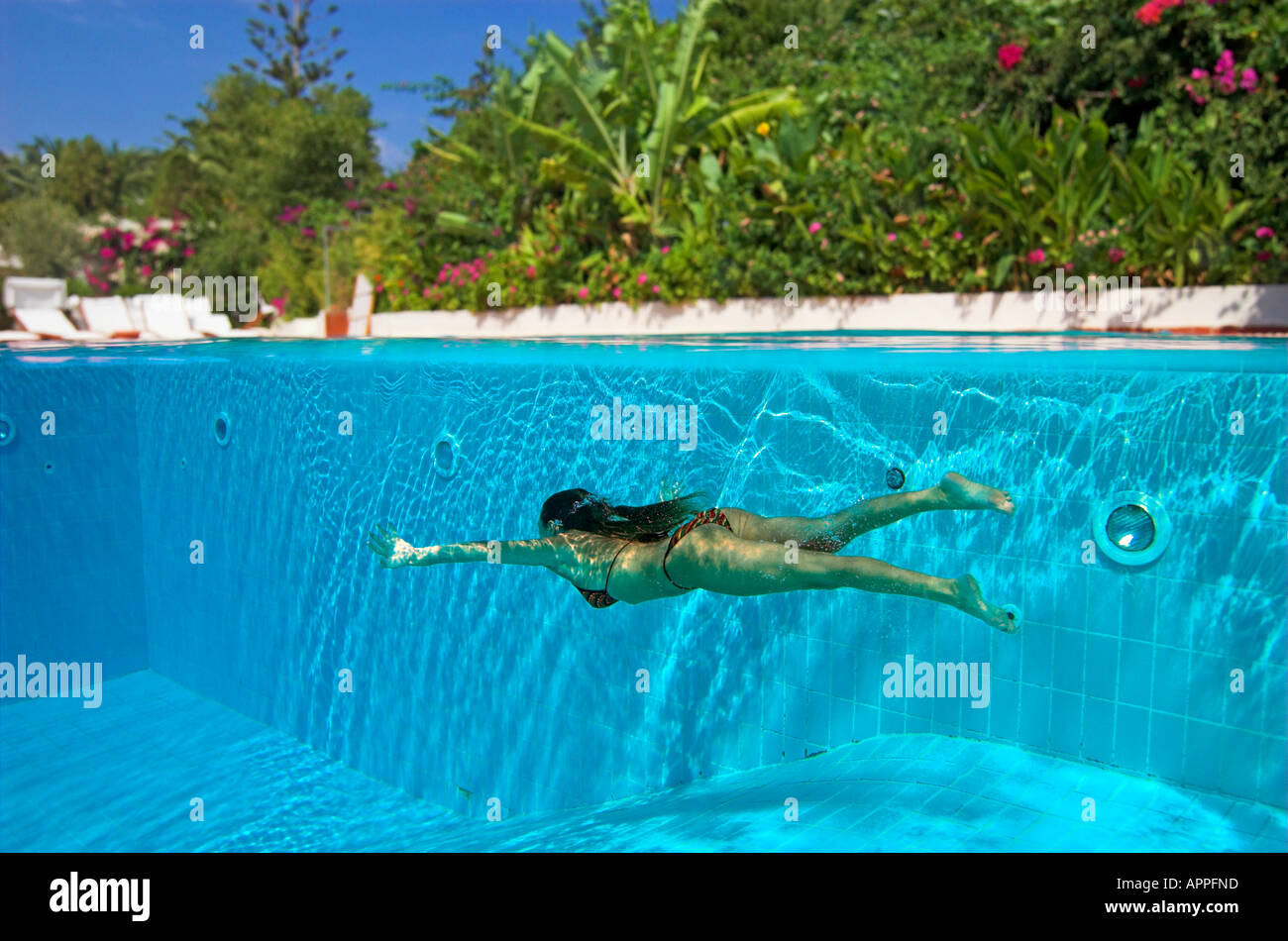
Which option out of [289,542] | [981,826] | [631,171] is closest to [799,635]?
[981,826]

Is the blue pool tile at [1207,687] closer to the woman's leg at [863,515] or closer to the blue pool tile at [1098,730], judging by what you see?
the blue pool tile at [1098,730]

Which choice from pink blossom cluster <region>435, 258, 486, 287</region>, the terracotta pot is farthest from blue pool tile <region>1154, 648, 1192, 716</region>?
the terracotta pot

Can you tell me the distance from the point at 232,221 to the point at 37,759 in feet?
72.7

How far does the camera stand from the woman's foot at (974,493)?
13.5 feet

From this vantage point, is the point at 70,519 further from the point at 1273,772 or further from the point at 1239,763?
the point at 1273,772

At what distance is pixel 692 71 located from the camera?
13.7 metres

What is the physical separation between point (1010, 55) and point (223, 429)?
9.67m

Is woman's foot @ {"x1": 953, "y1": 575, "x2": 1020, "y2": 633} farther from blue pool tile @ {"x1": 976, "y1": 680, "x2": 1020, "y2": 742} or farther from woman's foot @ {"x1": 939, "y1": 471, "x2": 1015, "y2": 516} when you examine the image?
woman's foot @ {"x1": 939, "y1": 471, "x2": 1015, "y2": 516}

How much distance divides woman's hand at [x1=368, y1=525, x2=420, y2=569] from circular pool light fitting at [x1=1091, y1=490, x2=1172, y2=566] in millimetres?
3932

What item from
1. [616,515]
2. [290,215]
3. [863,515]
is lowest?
[616,515]

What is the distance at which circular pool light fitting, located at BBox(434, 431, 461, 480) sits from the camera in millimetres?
6449

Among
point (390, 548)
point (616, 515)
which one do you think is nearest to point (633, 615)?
point (616, 515)

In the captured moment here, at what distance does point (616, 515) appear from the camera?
18.3ft
